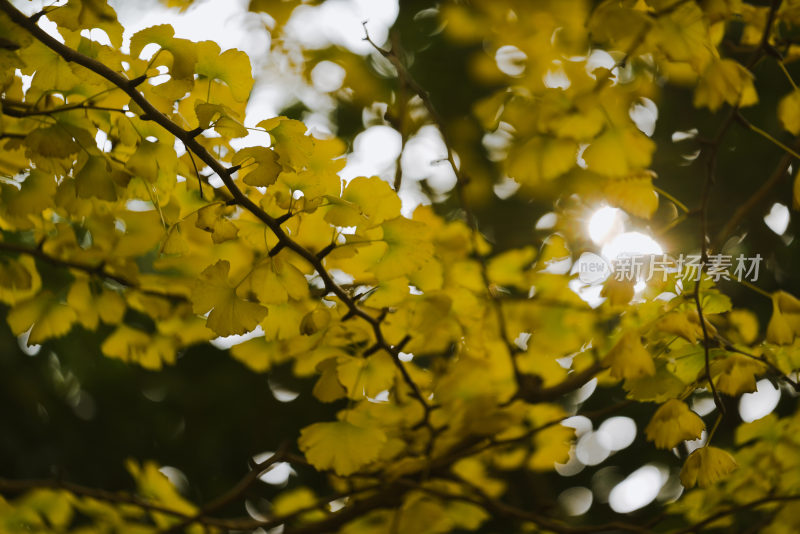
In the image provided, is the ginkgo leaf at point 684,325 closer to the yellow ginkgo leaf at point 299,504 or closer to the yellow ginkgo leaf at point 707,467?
the yellow ginkgo leaf at point 707,467

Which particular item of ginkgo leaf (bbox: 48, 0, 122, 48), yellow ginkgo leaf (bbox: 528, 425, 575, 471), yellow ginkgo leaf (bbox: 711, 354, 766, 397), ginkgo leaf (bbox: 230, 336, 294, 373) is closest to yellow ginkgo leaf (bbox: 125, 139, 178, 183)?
ginkgo leaf (bbox: 48, 0, 122, 48)

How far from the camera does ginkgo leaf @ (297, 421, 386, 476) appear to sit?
677 mm

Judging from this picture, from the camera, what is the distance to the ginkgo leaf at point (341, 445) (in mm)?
677

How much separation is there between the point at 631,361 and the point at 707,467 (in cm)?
14

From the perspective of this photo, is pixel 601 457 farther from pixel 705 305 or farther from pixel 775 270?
pixel 705 305

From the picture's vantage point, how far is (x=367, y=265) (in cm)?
66

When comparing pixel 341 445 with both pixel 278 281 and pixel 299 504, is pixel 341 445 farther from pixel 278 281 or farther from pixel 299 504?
pixel 299 504

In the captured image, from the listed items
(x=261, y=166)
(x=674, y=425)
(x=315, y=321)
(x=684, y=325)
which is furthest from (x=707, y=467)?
(x=261, y=166)

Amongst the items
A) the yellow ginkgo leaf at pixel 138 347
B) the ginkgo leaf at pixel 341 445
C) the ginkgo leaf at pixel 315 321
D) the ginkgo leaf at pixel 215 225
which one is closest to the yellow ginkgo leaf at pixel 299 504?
the yellow ginkgo leaf at pixel 138 347

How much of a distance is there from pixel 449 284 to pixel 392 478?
257 mm

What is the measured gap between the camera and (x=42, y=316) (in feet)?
2.66

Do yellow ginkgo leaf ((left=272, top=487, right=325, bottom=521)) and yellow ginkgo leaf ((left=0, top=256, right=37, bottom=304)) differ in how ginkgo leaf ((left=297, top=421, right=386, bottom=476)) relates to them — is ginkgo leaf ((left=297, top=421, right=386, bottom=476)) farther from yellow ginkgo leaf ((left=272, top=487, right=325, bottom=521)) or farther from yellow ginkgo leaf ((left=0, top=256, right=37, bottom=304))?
yellow ginkgo leaf ((left=272, top=487, right=325, bottom=521))

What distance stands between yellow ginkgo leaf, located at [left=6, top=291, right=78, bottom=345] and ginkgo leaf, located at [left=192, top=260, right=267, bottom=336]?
0.34m

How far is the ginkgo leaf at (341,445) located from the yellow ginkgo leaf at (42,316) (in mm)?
361
